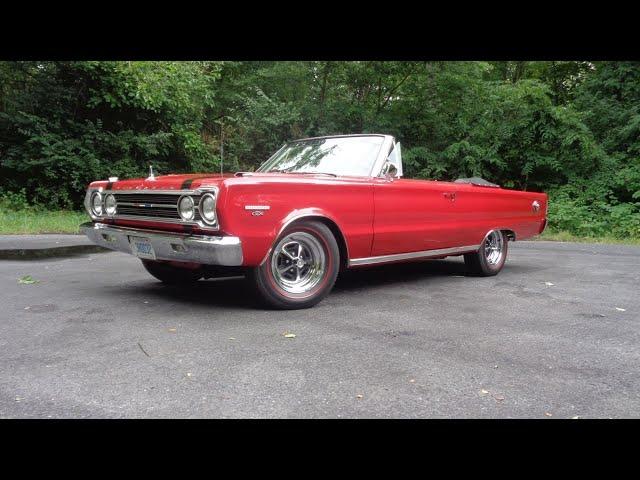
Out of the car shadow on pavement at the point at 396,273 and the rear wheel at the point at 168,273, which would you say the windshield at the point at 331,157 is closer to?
the car shadow on pavement at the point at 396,273

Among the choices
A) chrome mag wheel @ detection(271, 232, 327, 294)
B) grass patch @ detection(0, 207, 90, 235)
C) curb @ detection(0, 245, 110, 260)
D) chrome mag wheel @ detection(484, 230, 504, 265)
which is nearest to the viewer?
chrome mag wheel @ detection(271, 232, 327, 294)

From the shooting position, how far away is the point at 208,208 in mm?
4129

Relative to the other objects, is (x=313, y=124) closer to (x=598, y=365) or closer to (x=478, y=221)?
(x=478, y=221)

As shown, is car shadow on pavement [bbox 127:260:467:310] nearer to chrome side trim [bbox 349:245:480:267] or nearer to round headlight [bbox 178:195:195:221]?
chrome side trim [bbox 349:245:480:267]

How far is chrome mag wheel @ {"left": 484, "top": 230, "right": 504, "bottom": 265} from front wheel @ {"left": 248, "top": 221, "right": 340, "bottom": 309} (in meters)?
2.70

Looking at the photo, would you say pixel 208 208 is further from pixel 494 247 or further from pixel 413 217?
pixel 494 247

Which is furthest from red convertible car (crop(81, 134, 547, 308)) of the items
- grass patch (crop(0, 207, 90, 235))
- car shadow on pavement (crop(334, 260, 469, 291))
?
grass patch (crop(0, 207, 90, 235))

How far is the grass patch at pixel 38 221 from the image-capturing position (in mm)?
11367

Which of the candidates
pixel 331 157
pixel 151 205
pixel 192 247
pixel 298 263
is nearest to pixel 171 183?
pixel 151 205

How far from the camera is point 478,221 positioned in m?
6.36

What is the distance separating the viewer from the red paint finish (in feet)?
13.7

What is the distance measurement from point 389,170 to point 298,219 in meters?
1.49

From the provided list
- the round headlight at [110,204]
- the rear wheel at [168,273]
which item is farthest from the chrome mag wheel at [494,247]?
the round headlight at [110,204]
